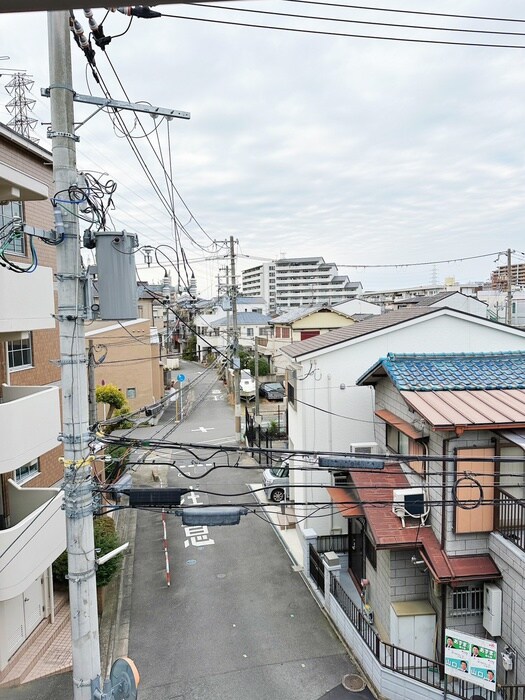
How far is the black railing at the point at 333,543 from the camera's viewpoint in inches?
549

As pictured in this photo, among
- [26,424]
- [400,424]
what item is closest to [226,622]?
[400,424]

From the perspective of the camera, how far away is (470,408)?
9.28 m

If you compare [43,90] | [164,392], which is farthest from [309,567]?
[164,392]

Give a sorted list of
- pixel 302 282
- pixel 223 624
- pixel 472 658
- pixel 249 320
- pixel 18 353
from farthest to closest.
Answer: pixel 302 282, pixel 249 320, pixel 18 353, pixel 223 624, pixel 472 658

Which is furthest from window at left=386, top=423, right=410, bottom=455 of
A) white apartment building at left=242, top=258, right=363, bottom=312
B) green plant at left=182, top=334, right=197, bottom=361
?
white apartment building at left=242, top=258, right=363, bottom=312

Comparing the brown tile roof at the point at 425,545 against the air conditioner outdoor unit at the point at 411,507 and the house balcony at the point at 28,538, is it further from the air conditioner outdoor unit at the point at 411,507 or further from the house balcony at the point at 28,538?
the house balcony at the point at 28,538

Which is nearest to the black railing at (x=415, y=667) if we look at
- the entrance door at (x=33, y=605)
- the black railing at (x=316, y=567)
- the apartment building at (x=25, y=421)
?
the black railing at (x=316, y=567)

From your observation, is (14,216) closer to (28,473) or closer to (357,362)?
(28,473)

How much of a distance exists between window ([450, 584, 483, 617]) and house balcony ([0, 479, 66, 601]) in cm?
759

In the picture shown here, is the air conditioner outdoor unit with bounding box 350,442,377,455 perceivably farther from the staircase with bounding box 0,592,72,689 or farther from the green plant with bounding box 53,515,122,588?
the staircase with bounding box 0,592,72,689

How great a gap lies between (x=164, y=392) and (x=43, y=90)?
3303 centimetres

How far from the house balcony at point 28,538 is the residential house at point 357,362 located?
710 cm

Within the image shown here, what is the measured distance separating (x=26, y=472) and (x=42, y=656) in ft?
13.2

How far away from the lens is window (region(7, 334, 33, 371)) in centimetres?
1159
